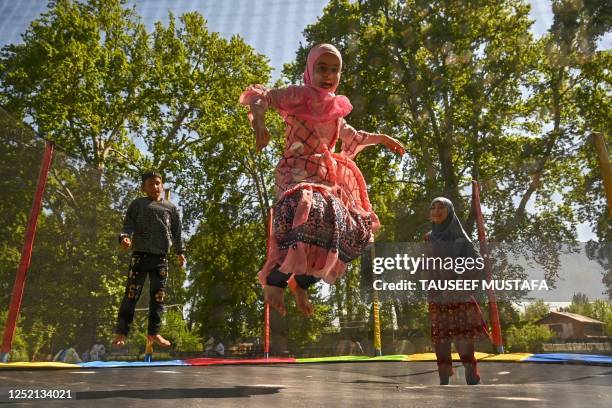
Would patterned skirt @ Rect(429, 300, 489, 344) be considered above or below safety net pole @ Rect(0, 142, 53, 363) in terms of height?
below

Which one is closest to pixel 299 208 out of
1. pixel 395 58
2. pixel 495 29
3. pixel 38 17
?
pixel 38 17

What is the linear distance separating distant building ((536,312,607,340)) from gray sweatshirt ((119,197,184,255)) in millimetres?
2012

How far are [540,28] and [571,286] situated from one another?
53.3 inches

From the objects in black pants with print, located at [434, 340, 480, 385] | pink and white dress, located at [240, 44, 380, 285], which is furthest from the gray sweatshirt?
black pants with print, located at [434, 340, 480, 385]

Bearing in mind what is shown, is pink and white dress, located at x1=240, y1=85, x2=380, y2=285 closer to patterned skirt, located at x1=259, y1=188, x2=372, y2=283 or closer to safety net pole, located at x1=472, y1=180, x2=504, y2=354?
patterned skirt, located at x1=259, y1=188, x2=372, y2=283

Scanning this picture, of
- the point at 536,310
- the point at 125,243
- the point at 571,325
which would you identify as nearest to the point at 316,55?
the point at 125,243

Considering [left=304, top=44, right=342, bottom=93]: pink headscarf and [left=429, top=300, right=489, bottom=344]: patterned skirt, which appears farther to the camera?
[left=429, top=300, right=489, bottom=344]: patterned skirt

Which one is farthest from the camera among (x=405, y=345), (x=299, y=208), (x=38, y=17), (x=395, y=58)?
(x=395, y=58)

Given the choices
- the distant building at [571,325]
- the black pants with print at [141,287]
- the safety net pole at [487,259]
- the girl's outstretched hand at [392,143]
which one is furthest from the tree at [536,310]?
the black pants with print at [141,287]

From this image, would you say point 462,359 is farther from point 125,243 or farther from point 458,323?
point 125,243

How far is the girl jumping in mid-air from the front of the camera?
1749mm

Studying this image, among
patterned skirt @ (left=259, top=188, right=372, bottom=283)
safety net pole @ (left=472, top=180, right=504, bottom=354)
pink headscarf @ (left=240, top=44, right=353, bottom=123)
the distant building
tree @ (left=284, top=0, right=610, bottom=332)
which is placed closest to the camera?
patterned skirt @ (left=259, top=188, right=372, bottom=283)

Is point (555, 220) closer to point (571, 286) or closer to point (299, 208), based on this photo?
point (571, 286)

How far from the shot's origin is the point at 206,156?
8.78 m
